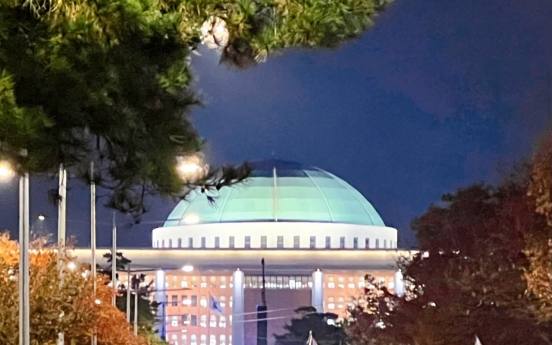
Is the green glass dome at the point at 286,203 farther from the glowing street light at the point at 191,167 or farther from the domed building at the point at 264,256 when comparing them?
the glowing street light at the point at 191,167

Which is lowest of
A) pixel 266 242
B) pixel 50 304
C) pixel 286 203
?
pixel 50 304

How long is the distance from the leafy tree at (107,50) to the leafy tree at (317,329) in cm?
4027

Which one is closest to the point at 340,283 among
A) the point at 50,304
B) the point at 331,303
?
the point at 331,303

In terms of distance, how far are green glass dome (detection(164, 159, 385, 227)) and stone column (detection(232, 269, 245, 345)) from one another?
642 cm

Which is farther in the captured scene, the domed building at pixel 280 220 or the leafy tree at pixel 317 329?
the domed building at pixel 280 220

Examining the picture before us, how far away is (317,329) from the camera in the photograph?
49.2 metres

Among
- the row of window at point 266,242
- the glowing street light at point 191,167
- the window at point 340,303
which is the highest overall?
the row of window at point 266,242

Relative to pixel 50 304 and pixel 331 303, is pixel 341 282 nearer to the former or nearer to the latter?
pixel 331 303

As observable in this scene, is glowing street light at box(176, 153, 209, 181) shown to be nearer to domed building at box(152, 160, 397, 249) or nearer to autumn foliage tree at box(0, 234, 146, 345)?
autumn foliage tree at box(0, 234, 146, 345)

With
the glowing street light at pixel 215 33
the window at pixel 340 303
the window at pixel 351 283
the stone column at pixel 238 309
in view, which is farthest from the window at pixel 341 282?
the glowing street light at pixel 215 33

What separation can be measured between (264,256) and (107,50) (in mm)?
63025

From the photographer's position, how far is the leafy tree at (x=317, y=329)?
4715cm

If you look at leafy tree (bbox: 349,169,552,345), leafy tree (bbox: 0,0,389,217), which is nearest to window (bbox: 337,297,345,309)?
leafy tree (bbox: 349,169,552,345)

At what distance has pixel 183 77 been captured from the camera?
595cm
